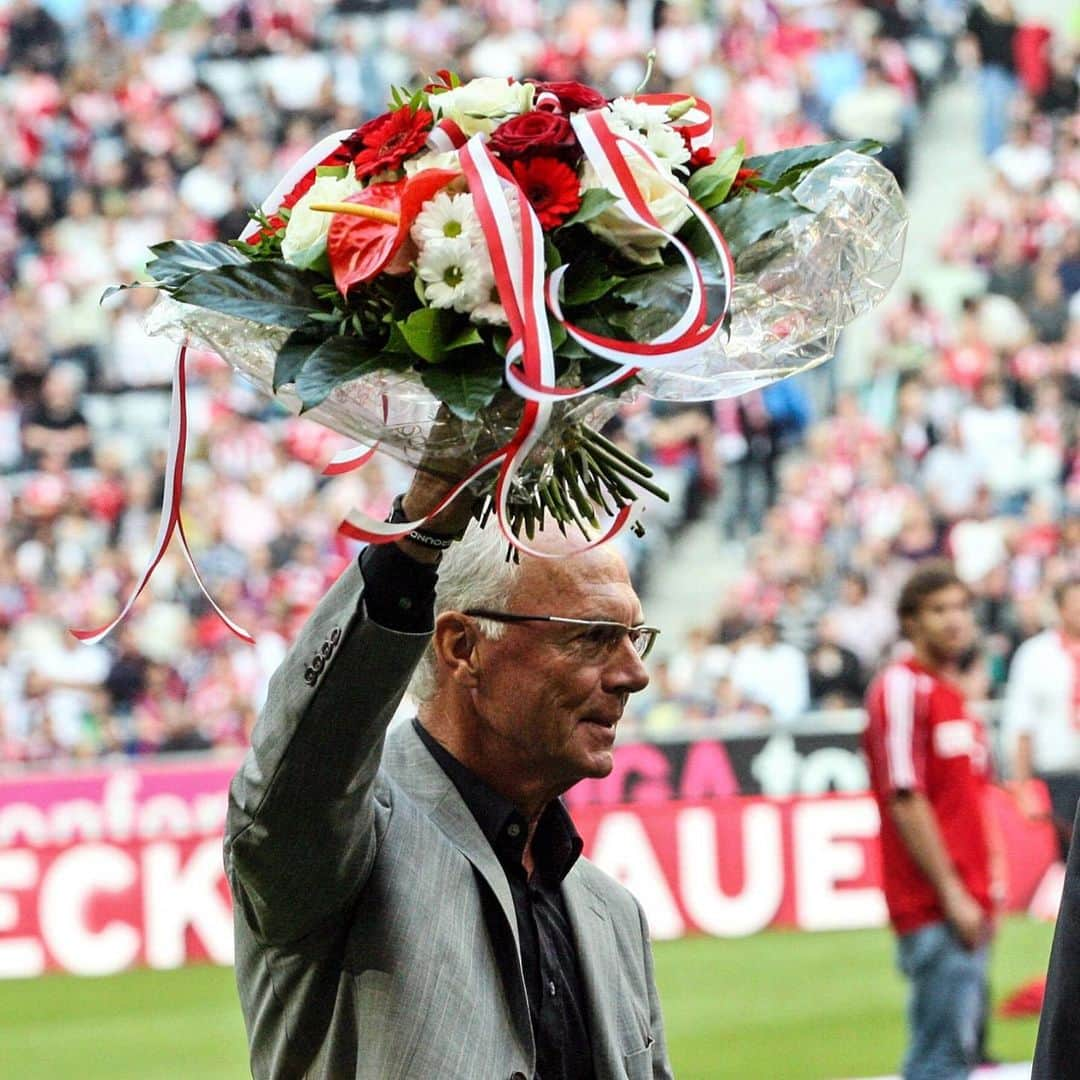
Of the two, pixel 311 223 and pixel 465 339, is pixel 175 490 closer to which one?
pixel 311 223

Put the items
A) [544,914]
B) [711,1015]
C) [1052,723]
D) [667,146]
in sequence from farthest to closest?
1. [1052,723]
2. [711,1015]
3. [544,914]
4. [667,146]

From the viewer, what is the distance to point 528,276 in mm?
2721

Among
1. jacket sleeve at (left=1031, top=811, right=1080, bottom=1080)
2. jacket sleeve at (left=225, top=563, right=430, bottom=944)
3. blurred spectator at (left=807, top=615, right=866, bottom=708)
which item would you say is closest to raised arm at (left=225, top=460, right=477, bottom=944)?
jacket sleeve at (left=225, top=563, right=430, bottom=944)

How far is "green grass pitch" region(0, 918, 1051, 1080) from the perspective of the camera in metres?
9.46

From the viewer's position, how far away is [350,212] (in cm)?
284

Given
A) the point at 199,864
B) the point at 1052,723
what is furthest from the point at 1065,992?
the point at 1052,723

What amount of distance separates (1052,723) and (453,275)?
30.5ft

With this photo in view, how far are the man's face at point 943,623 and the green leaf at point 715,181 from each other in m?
4.50

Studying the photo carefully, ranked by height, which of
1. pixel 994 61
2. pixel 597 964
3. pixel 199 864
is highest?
pixel 994 61

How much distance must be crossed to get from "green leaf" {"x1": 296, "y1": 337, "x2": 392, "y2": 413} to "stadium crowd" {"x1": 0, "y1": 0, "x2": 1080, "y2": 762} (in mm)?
11900

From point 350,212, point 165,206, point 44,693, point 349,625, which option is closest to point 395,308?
point 350,212

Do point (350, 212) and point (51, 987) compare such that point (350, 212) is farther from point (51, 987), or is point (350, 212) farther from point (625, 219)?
point (51, 987)

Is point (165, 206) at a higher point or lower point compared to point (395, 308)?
higher

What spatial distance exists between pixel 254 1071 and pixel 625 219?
136 centimetres
